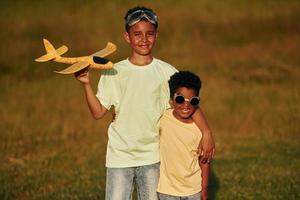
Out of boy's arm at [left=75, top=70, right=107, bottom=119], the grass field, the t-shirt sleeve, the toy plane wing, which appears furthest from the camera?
the grass field

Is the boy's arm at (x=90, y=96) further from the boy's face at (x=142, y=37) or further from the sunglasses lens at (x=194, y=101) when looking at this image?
the sunglasses lens at (x=194, y=101)

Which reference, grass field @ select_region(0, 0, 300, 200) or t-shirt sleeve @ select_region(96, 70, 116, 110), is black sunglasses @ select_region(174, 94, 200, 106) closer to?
t-shirt sleeve @ select_region(96, 70, 116, 110)

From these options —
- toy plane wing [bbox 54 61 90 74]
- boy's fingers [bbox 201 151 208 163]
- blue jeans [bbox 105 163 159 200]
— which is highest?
toy plane wing [bbox 54 61 90 74]

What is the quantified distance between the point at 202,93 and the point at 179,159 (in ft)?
39.2

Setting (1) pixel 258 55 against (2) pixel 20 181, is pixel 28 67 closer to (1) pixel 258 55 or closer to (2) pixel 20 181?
(1) pixel 258 55

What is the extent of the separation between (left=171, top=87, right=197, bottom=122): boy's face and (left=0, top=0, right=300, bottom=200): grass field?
3484mm

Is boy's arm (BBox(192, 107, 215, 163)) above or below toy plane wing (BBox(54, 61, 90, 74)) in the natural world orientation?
below

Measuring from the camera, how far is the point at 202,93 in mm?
18016

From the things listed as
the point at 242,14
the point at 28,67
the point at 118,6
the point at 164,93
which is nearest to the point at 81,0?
the point at 118,6

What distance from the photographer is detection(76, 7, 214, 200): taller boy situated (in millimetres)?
6188

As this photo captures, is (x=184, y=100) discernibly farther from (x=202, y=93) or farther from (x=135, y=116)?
(x=202, y=93)

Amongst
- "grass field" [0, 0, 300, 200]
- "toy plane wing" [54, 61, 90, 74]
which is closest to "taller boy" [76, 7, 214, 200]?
"toy plane wing" [54, 61, 90, 74]

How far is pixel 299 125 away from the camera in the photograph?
14680 mm

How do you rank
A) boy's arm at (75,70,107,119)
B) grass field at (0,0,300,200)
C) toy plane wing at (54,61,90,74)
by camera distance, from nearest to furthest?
1. toy plane wing at (54,61,90,74)
2. boy's arm at (75,70,107,119)
3. grass field at (0,0,300,200)
